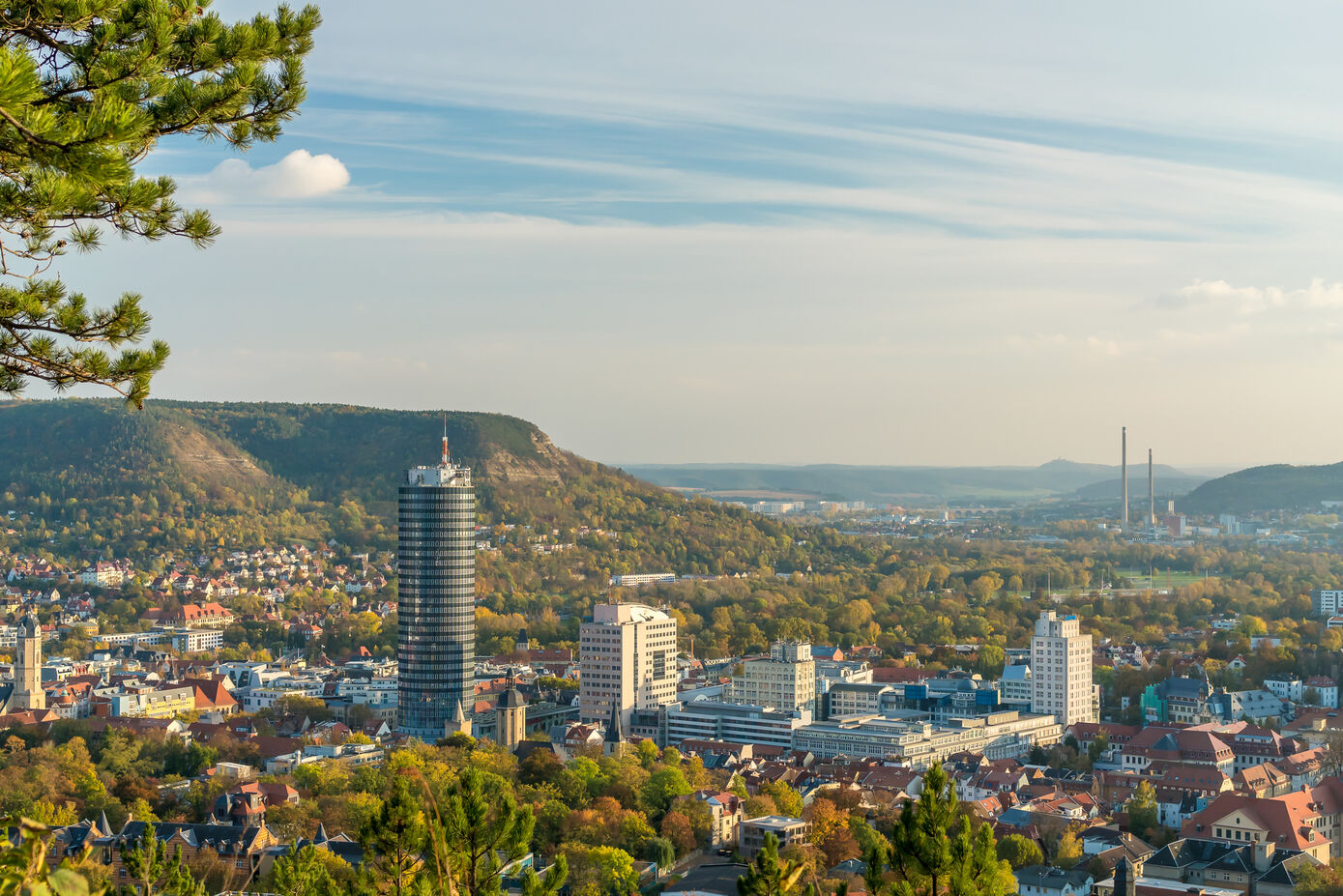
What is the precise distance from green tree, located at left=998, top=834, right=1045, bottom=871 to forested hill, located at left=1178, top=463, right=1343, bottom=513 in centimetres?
12651

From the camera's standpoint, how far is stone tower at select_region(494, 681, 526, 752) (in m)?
46.4

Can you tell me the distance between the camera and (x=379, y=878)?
51.0 feet

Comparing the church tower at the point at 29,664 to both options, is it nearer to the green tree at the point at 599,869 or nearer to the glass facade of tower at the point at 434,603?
the glass facade of tower at the point at 434,603

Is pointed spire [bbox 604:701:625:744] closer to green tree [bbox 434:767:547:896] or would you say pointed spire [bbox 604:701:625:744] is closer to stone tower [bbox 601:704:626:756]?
stone tower [bbox 601:704:626:756]

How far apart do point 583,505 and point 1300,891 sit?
269 ft

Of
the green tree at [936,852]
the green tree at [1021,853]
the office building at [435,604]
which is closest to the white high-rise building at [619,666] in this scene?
the office building at [435,604]

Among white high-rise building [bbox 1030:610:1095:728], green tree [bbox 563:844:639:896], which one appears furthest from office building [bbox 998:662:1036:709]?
green tree [bbox 563:844:639:896]

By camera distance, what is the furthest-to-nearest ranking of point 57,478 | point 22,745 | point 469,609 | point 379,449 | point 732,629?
point 379,449, point 57,478, point 732,629, point 469,609, point 22,745

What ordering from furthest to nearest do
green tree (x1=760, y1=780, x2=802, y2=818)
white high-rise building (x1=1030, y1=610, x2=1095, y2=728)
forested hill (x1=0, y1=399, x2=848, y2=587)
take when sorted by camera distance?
forested hill (x1=0, y1=399, x2=848, y2=587), white high-rise building (x1=1030, y1=610, x2=1095, y2=728), green tree (x1=760, y1=780, x2=802, y2=818)

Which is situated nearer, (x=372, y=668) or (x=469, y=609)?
(x=469, y=609)

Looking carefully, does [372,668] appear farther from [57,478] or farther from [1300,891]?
[57,478]

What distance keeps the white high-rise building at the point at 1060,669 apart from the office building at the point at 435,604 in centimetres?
1830

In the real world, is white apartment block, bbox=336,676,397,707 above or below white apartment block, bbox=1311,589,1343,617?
below

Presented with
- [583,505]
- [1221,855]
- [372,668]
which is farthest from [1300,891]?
[583,505]
